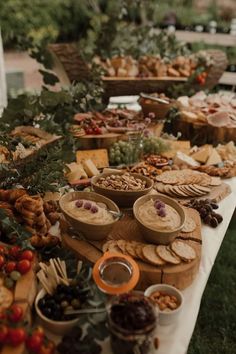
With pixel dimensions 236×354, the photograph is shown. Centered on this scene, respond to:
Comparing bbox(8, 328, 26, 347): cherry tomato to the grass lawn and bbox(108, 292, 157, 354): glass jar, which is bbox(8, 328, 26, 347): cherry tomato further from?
the grass lawn

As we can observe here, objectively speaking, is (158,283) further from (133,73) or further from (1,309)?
(133,73)

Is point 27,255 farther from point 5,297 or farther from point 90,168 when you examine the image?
point 90,168

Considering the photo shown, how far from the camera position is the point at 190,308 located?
1.54 m

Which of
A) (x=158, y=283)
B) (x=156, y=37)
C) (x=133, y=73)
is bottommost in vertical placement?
(x=158, y=283)

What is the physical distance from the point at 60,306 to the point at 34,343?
18 centimetres

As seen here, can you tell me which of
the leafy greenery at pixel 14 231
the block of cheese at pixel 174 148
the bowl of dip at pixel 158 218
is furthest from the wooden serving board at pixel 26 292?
the block of cheese at pixel 174 148

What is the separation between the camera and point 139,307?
4.19 feet

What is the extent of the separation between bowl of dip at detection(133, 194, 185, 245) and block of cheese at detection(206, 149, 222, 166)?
1.03m

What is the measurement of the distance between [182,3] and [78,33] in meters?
2.85

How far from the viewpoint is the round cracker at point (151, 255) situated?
5.26ft

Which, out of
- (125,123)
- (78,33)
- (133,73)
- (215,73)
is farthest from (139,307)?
(78,33)

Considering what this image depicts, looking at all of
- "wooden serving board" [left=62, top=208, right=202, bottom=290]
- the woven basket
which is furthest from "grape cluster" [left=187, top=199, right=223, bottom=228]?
the woven basket

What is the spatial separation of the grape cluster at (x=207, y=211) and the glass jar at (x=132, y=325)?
2.83 feet

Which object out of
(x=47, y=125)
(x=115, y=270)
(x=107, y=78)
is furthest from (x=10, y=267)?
(x=107, y=78)
